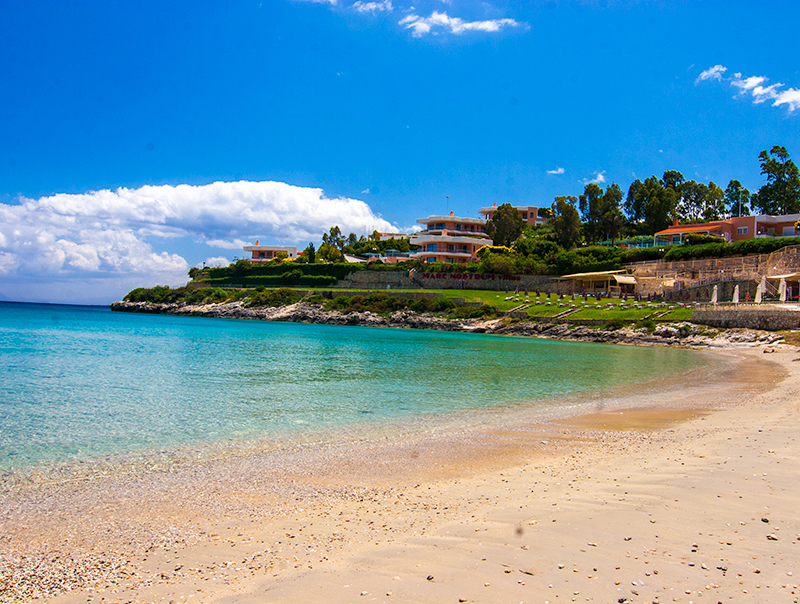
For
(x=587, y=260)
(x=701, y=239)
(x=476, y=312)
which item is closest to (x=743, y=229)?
(x=701, y=239)

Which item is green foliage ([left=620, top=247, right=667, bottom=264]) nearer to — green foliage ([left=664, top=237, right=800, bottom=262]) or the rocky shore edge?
green foliage ([left=664, top=237, right=800, bottom=262])

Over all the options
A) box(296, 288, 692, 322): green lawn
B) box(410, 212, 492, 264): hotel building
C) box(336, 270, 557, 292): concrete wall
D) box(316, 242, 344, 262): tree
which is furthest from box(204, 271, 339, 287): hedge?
box(410, 212, 492, 264): hotel building

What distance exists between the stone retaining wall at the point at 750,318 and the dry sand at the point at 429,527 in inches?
1315

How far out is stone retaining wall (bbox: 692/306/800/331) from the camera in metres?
35.4

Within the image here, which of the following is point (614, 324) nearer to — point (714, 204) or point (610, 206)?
point (610, 206)

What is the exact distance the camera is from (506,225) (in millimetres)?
97312

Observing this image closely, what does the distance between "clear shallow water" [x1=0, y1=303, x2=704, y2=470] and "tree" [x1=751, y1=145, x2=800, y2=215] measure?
72.9 m

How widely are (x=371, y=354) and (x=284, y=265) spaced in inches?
2553

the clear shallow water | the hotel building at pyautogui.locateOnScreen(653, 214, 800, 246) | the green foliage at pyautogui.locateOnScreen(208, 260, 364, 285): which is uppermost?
the hotel building at pyautogui.locateOnScreen(653, 214, 800, 246)

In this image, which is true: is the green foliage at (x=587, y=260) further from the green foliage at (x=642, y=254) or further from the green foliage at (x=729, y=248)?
the green foliage at (x=729, y=248)

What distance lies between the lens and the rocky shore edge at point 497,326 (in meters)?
37.7

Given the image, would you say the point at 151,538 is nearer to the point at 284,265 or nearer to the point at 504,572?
the point at 504,572

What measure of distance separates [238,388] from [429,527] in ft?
40.5

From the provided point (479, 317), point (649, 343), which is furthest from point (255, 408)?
point (479, 317)
